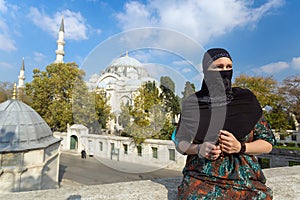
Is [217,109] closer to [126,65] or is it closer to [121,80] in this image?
[126,65]

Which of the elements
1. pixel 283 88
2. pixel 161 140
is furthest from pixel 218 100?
pixel 283 88

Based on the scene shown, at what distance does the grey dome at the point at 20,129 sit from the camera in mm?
6808

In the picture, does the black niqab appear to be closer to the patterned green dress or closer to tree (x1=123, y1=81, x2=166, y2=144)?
the patterned green dress

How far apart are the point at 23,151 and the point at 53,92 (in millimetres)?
19800

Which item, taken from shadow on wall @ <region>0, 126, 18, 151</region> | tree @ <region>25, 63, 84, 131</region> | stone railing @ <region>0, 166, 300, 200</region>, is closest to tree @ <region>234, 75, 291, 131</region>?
tree @ <region>25, 63, 84, 131</region>

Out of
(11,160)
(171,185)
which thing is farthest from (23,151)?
(171,185)

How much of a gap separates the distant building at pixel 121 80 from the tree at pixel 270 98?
75.0 feet

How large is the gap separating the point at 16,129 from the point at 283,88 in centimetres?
2858

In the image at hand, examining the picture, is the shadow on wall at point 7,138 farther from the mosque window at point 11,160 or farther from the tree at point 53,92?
the tree at point 53,92

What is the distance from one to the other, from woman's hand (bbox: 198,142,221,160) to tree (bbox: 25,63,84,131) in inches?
949

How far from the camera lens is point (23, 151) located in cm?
675

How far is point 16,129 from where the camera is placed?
7.27 metres

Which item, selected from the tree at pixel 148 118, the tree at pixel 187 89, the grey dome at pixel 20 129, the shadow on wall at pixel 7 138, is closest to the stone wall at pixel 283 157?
the tree at pixel 148 118

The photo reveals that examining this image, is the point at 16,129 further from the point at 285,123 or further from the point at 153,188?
the point at 285,123
